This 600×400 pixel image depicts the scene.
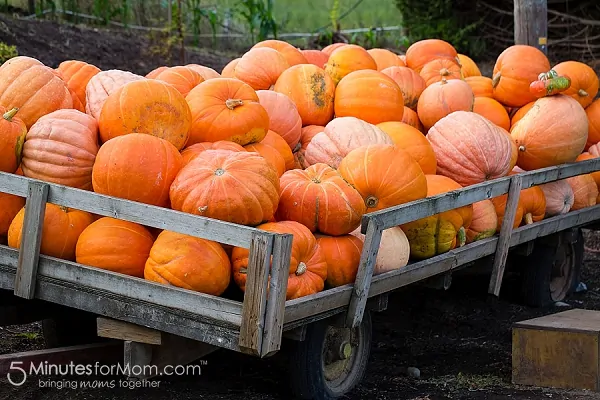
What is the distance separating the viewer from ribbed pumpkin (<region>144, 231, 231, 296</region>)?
3330 mm

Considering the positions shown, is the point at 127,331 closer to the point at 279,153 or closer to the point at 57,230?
the point at 57,230

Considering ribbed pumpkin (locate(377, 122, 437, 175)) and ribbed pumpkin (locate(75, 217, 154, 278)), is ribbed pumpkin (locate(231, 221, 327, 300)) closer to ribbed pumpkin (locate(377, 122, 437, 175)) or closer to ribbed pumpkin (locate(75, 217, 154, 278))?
ribbed pumpkin (locate(75, 217, 154, 278))

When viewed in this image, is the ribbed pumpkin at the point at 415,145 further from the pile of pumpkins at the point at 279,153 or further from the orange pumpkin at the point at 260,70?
the orange pumpkin at the point at 260,70

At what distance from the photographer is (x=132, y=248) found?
350 cm

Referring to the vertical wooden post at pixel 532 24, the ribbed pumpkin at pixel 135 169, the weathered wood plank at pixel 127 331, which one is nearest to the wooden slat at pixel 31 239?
the ribbed pumpkin at pixel 135 169

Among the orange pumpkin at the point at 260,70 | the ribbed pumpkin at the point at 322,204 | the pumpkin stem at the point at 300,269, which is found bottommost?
the pumpkin stem at the point at 300,269

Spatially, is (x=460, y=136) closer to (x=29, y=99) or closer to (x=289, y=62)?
(x=289, y=62)

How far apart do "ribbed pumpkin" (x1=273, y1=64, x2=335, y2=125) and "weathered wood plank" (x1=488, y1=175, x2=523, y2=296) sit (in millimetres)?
1151

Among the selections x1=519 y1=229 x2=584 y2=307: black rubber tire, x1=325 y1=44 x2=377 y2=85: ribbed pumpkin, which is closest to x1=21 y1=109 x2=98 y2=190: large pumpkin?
x1=325 y1=44 x2=377 y2=85: ribbed pumpkin

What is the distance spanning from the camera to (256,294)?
10.0 feet

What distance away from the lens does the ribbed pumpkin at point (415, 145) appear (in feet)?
15.2

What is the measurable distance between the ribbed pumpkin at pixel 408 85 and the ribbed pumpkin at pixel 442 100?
0.13m

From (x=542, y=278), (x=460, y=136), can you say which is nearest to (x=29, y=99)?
(x=460, y=136)

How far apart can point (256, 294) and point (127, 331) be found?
2.00 feet
